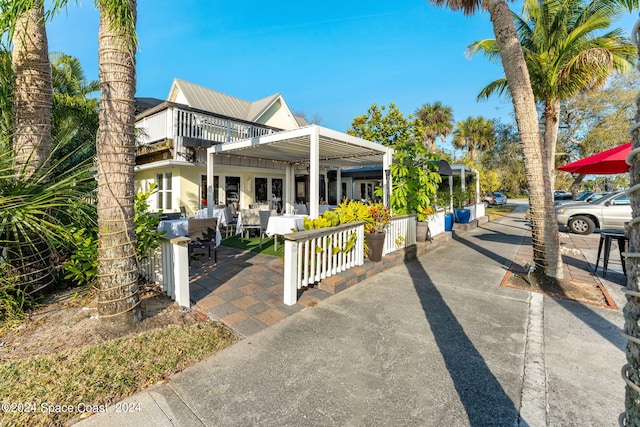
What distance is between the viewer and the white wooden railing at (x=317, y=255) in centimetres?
361

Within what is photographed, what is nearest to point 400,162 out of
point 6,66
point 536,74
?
point 536,74

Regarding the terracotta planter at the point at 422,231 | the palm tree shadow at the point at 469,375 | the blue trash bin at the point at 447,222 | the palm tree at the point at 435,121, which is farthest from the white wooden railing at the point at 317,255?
the palm tree at the point at 435,121

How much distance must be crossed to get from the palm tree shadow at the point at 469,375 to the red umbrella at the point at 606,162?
4.42 m

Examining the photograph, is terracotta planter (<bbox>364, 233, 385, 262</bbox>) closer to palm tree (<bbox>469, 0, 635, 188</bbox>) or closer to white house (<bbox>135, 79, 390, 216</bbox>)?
white house (<bbox>135, 79, 390, 216</bbox>)

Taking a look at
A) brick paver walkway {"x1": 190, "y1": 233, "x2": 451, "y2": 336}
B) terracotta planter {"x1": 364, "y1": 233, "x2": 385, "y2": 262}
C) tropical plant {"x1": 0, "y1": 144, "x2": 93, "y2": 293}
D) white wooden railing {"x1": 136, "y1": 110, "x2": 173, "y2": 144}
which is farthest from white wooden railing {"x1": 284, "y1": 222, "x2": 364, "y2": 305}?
white wooden railing {"x1": 136, "y1": 110, "x2": 173, "y2": 144}

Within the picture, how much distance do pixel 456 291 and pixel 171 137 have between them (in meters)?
8.99

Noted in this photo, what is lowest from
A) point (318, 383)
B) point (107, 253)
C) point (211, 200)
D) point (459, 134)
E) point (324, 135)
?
point (318, 383)

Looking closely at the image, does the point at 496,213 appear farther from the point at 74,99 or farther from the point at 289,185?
the point at 74,99

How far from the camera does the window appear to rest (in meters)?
10.1

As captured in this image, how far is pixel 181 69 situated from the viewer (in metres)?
15.3

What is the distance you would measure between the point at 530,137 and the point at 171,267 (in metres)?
5.81

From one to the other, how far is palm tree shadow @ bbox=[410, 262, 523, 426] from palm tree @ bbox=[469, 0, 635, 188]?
25.5ft

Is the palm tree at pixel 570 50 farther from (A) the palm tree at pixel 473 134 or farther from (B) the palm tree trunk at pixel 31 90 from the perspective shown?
(A) the palm tree at pixel 473 134

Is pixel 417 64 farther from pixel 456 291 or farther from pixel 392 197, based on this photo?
pixel 456 291
